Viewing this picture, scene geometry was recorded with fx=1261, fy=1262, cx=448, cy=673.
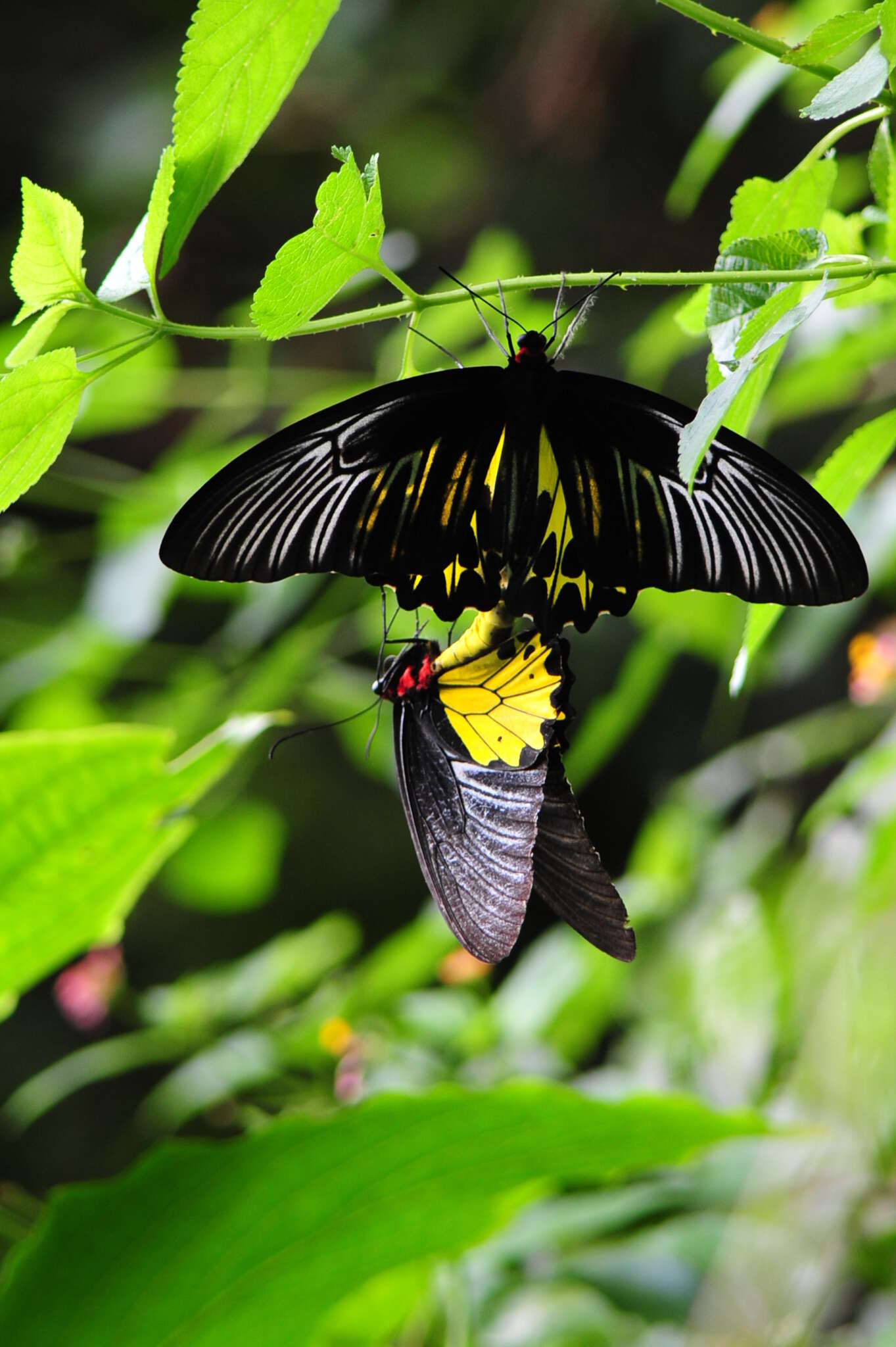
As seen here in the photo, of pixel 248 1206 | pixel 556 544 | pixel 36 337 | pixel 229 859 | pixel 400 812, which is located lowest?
pixel 400 812

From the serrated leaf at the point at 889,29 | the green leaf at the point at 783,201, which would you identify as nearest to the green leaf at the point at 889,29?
the serrated leaf at the point at 889,29

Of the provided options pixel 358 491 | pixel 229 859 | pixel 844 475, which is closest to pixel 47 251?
pixel 358 491

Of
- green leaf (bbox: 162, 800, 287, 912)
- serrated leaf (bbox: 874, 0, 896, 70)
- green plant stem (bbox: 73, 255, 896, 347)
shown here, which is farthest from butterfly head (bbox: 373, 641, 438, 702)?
green leaf (bbox: 162, 800, 287, 912)

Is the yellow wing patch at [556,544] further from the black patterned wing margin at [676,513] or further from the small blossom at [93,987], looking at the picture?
the small blossom at [93,987]

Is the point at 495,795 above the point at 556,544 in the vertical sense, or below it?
below

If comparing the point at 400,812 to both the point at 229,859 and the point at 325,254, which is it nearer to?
the point at 229,859

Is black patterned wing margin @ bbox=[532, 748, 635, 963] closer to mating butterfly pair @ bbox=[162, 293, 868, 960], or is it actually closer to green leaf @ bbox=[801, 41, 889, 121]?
mating butterfly pair @ bbox=[162, 293, 868, 960]
